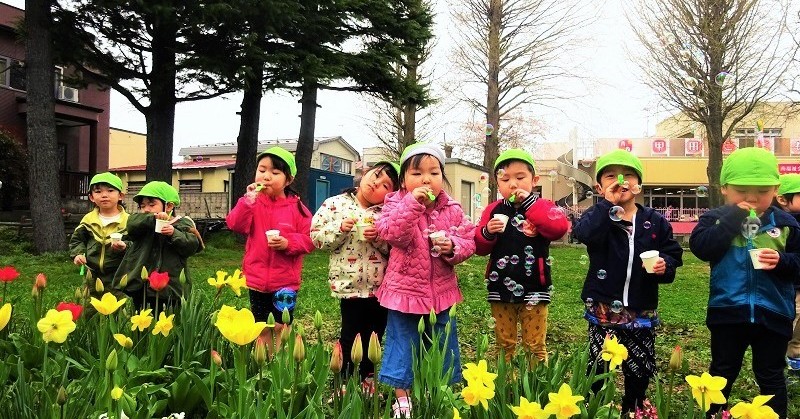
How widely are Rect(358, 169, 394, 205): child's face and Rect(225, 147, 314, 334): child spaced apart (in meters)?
0.43

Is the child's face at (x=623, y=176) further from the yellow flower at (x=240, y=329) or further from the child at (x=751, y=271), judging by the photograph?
the yellow flower at (x=240, y=329)

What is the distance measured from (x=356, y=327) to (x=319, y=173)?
17720 millimetres

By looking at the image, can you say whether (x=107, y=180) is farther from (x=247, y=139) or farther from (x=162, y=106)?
(x=247, y=139)

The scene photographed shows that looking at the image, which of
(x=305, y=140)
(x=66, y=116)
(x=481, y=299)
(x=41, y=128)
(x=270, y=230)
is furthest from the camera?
(x=66, y=116)

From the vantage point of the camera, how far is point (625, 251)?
8.50 ft

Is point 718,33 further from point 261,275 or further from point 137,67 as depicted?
point 261,275

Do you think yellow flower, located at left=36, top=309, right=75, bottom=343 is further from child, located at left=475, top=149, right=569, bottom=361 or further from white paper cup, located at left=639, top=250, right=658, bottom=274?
white paper cup, located at left=639, top=250, right=658, bottom=274

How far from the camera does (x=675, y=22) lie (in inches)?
559

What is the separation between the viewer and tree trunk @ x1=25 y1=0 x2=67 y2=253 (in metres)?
9.89

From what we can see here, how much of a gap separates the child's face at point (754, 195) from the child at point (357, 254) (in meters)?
1.46

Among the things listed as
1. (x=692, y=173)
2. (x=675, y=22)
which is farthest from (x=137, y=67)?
(x=692, y=173)

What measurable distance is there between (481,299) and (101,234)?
4.14m

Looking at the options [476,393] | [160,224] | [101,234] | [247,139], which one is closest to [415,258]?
[476,393]

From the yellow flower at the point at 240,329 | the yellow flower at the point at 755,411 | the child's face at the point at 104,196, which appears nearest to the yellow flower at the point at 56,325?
the yellow flower at the point at 240,329
